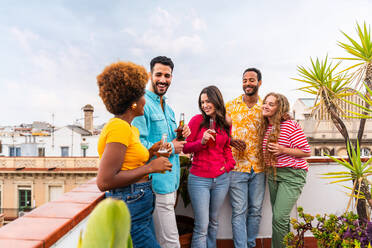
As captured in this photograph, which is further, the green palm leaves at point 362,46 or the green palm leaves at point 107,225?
the green palm leaves at point 362,46

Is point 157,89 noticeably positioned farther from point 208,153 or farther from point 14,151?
point 14,151

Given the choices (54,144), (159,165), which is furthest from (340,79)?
(54,144)

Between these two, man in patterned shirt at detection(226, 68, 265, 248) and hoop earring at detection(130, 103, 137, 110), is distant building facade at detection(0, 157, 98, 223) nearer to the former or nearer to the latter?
man in patterned shirt at detection(226, 68, 265, 248)

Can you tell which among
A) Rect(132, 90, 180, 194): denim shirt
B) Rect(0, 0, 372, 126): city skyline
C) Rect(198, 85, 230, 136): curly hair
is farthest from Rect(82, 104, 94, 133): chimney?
Rect(132, 90, 180, 194): denim shirt

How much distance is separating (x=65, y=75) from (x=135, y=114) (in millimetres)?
55022

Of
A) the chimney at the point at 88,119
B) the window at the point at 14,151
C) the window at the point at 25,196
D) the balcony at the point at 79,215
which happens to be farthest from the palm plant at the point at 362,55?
the window at the point at 14,151

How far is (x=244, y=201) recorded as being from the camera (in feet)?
8.44

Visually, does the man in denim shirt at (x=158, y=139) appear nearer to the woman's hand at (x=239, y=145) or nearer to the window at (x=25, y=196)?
the woman's hand at (x=239, y=145)

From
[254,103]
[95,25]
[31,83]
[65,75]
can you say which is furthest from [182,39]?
[254,103]

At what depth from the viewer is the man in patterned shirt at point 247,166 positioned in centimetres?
253

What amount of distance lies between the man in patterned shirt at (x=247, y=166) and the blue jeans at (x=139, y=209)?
1.30 meters

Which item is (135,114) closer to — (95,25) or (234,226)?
(234,226)

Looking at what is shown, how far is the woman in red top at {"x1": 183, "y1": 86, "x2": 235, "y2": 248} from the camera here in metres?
2.32

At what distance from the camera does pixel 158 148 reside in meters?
1.65
